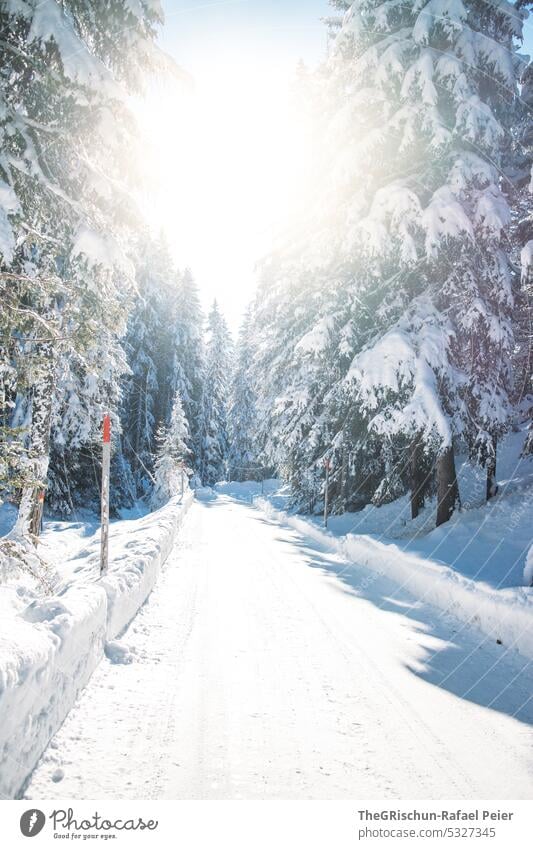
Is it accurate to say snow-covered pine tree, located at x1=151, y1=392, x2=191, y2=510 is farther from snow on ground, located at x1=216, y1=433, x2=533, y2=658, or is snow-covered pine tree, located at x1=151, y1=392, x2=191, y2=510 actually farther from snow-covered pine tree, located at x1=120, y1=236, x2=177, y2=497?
snow on ground, located at x1=216, y1=433, x2=533, y2=658

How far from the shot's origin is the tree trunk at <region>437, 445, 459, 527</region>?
11000 millimetres

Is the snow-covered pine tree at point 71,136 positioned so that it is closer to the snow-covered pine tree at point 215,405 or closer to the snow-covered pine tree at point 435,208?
the snow-covered pine tree at point 435,208

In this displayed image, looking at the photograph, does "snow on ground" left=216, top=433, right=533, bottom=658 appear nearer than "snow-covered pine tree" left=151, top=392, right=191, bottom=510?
Yes

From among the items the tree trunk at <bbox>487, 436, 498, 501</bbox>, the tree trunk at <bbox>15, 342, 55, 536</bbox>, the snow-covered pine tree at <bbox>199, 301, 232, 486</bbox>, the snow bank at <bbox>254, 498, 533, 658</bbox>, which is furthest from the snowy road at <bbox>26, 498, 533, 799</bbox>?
the snow-covered pine tree at <bbox>199, 301, 232, 486</bbox>

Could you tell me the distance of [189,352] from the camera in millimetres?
46188

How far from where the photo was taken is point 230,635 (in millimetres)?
5840

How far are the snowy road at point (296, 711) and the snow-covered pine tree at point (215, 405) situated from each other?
43623 millimetres

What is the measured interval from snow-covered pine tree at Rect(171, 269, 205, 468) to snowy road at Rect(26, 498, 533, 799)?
3723 cm

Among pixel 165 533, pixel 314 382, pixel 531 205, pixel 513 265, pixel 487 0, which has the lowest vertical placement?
pixel 165 533

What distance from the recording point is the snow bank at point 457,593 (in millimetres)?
5520

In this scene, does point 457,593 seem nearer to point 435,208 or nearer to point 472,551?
point 472,551

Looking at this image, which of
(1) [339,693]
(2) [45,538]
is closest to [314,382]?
(2) [45,538]

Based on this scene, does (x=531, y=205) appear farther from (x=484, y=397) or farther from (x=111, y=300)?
(x=111, y=300)

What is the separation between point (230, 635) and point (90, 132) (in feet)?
20.9
